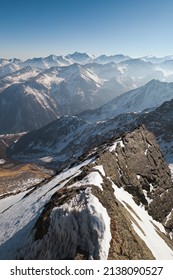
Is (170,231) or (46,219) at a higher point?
(46,219)

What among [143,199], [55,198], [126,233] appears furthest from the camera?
[143,199]

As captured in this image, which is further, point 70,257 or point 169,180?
point 169,180

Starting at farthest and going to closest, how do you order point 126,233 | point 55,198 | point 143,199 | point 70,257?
point 143,199
point 55,198
point 126,233
point 70,257

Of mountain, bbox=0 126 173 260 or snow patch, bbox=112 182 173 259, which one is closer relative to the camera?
mountain, bbox=0 126 173 260

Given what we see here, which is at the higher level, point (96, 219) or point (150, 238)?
point (96, 219)

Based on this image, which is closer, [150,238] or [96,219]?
[96,219]

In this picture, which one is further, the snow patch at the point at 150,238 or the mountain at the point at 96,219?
the snow patch at the point at 150,238
